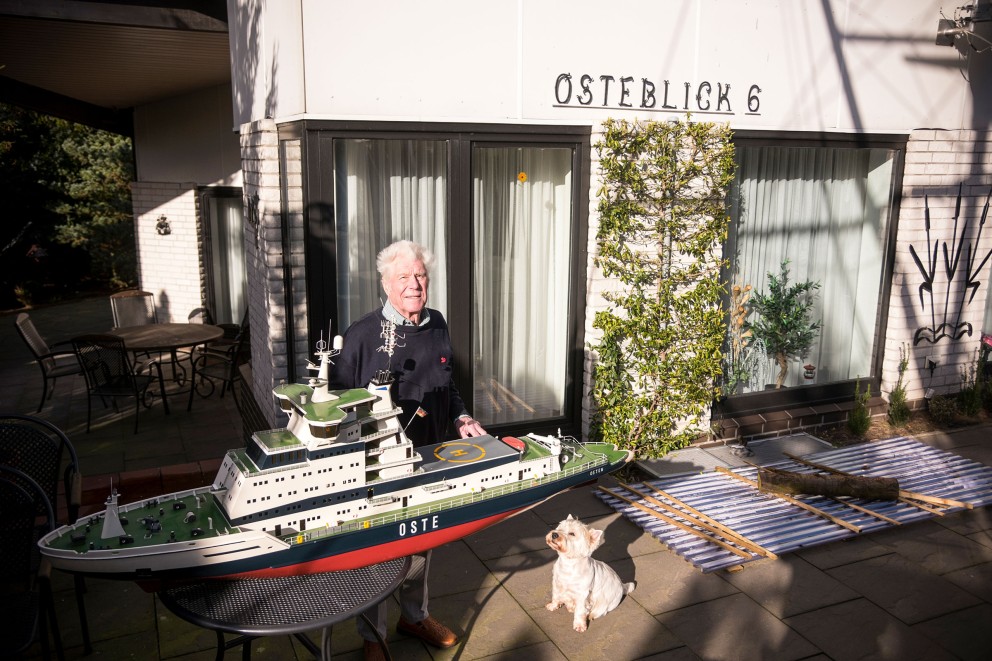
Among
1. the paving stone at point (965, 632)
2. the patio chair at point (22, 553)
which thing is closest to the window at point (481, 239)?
the patio chair at point (22, 553)

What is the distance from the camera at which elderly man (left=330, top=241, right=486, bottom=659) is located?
450cm

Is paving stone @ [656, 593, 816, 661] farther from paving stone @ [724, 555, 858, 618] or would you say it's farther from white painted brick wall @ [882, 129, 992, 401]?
white painted brick wall @ [882, 129, 992, 401]

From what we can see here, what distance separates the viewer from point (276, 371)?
20.6 ft

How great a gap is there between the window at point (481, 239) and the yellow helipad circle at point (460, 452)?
2143 mm

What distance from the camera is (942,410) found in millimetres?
8320

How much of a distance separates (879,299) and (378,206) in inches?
210

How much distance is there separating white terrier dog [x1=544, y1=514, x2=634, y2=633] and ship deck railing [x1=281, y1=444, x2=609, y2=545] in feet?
0.98

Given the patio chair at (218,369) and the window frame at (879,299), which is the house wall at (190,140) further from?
the window frame at (879,299)

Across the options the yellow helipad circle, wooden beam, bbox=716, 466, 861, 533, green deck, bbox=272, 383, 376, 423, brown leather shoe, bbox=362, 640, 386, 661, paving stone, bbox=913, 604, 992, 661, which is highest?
green deck, bbox=272, 383, 376, 423

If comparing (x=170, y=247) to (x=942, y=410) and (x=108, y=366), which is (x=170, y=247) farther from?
(x=942, y=410)

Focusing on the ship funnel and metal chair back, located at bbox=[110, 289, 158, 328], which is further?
metal chair back, located at bbox=[110, 289, 158, 328]

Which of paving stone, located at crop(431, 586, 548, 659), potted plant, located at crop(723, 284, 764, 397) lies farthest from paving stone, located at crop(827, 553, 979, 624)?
potted plant, located at crop(723, 284, 764, 397)

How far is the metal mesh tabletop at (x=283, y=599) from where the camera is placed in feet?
10.00

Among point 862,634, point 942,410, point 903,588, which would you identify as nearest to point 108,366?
point 862,634
